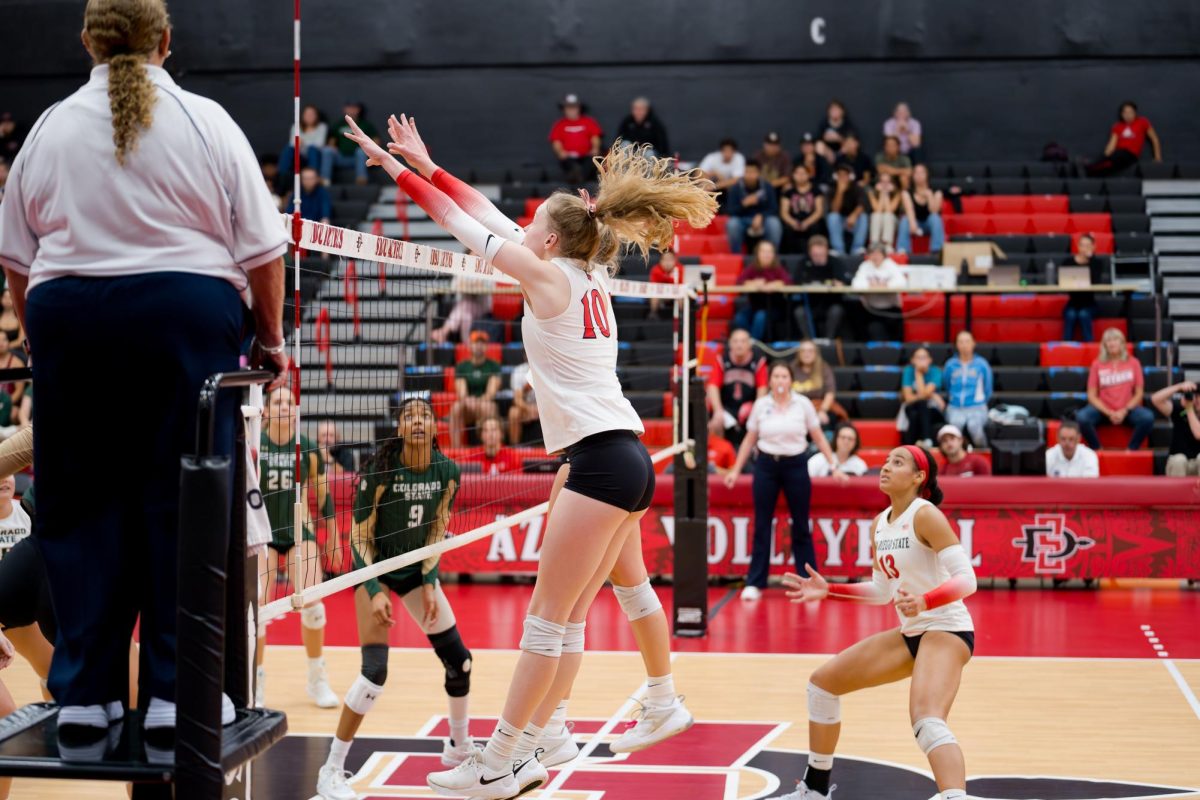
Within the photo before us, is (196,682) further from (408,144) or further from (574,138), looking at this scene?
(574,138)

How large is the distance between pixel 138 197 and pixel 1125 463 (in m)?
12.3

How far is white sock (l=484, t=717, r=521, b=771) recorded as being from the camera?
181 inches

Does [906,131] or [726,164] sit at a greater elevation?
[906,131]

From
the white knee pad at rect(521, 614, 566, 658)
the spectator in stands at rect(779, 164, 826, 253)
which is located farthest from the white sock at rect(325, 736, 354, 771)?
the spectator in stands at rect(779, 164, 826, 253)

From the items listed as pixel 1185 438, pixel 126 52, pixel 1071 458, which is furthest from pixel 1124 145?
pixel 126 52

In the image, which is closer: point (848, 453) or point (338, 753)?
point (338, 753)

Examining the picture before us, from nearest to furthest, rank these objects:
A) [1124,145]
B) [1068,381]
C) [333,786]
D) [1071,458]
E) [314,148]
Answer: [333,786]
[1071,458]
[1068,381]
[1124,145]
[314,148]

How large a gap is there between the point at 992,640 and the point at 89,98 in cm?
818

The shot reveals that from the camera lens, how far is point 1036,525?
455 inches

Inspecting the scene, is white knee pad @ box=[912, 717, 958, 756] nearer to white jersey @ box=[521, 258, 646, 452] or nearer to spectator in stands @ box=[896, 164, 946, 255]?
white jersey @ box=[521, 258, 646, 452]

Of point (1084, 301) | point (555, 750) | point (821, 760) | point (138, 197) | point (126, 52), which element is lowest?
point (821, 760)

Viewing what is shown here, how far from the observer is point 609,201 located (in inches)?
186

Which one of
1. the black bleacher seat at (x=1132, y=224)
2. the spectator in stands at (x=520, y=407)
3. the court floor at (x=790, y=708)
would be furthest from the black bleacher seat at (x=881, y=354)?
the court floor at (x=790, y=708)

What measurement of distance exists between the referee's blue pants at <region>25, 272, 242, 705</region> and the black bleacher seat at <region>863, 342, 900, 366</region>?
1299 cm
